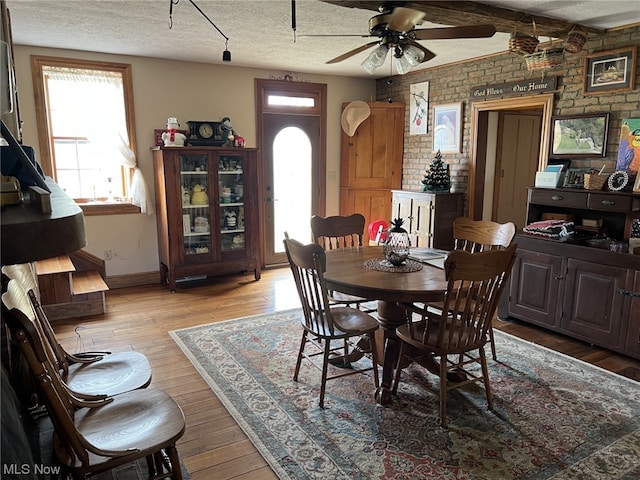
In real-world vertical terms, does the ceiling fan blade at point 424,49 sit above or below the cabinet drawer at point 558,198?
above

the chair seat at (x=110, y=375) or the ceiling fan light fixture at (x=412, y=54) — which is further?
the ceiling fan light fixture at (x=412, y=54)

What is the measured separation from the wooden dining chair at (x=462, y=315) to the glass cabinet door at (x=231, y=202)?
304cm

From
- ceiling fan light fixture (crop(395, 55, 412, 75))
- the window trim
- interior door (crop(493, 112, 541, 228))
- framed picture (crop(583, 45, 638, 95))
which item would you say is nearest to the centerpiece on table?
ceiling fan light fixture (crop(395, 55, 412, 75))

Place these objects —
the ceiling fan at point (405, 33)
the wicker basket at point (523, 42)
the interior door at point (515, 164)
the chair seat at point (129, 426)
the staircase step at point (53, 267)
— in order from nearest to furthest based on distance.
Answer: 1. the chair seat at point (129, 426)
2. the ceiling fan at point (405, 33)
3. the wicker basket at point (523, 42)
4. the staircase step at point (53, 267)
5. the interior door at point (515, 164)

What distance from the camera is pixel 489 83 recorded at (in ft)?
15.9

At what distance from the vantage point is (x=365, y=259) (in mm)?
3104

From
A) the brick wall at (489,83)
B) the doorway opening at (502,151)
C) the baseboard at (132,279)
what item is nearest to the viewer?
the brick wall at (489,83)

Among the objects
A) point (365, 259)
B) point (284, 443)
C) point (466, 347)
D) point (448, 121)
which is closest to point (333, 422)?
point (284, 443)

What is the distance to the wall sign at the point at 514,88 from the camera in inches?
168

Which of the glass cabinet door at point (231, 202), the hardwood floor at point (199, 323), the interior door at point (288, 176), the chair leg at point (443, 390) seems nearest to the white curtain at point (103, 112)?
the glass cabinet door at point (231, 202)

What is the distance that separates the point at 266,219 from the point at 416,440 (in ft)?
13.2

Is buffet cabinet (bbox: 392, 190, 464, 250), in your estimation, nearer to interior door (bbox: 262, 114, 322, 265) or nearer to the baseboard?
interior door (bbox: 262, 114, 322, 265)

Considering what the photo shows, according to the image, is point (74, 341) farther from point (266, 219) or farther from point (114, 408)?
point (266, 219)

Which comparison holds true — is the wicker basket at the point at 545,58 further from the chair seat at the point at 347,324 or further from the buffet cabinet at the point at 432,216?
the chair seat at the point at 347,324
